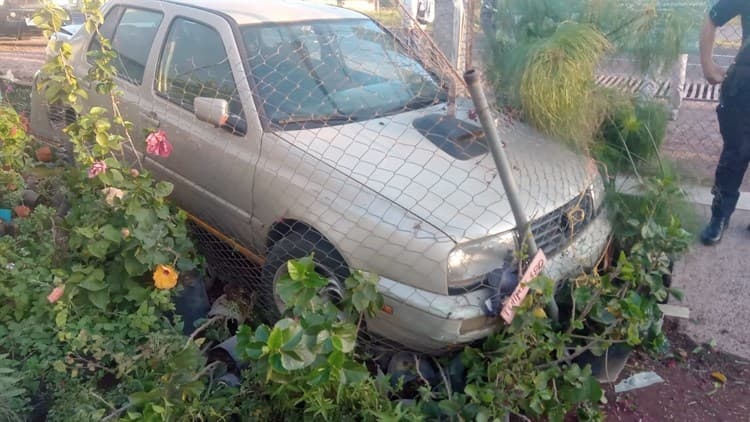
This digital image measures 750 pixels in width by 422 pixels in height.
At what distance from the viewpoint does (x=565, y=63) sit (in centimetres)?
275

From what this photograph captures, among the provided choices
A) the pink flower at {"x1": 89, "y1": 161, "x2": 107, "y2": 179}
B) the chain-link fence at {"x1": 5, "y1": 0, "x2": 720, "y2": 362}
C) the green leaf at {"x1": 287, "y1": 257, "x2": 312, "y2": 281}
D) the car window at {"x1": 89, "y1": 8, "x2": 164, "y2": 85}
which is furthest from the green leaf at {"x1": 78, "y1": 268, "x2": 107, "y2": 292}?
the car window at {"x1": 89, "y1": 8, "x2": 164, "y2": 85}

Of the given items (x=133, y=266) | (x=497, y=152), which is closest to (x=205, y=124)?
(x=133, y=266)

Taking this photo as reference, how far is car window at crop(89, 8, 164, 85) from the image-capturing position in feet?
13.8

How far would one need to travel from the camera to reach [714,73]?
4004 millimetres

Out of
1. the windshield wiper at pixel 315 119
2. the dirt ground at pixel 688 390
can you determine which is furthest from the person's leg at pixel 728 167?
the windshield wiper at pixel 315 119

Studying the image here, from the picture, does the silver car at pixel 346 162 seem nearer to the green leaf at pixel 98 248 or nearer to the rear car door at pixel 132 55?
the rear car door at pixel 132 55

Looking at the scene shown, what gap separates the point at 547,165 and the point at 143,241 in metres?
2.01

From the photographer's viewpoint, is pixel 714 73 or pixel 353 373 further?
pixel 714 73

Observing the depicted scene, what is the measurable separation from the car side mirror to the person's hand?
3.02 metres

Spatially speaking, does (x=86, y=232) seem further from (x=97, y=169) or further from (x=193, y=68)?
(x=193, y=68)

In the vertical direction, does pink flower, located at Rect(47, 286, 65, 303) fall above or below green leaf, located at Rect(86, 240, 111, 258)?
below

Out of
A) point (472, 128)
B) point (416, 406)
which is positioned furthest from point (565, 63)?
point (416, 406)

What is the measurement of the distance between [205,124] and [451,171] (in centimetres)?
155

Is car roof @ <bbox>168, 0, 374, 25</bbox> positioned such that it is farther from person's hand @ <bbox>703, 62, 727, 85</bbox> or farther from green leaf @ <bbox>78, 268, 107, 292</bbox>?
person's hand @ <bbox>703, 62, 727, 85</bbox>
